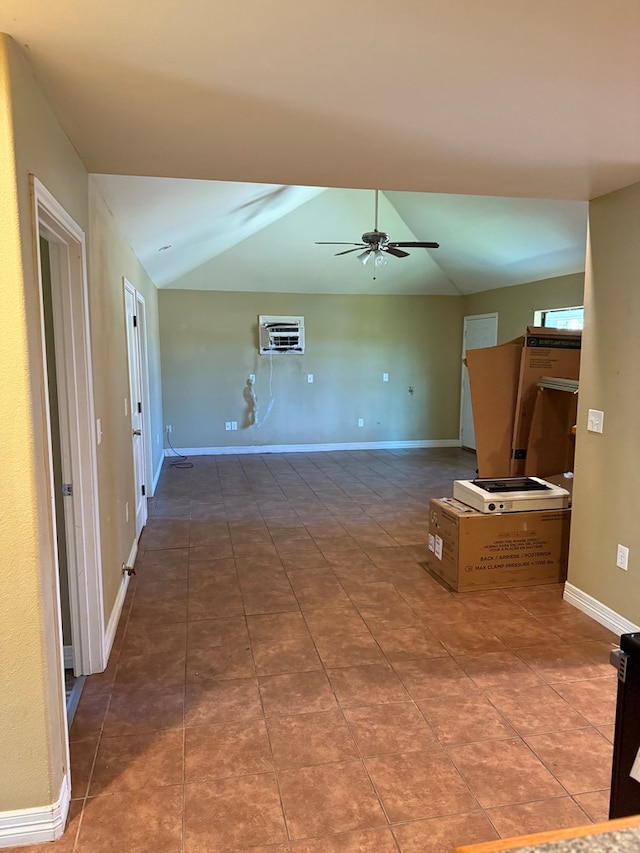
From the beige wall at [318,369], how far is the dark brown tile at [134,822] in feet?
20.5

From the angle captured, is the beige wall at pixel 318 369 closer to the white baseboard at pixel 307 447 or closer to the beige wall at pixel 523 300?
the white baseboard at pixel 307 447

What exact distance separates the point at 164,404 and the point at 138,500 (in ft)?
11.0

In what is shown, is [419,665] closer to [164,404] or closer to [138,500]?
[138,500]

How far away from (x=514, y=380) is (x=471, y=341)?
439 centimetres

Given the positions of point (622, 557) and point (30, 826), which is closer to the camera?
point (30, 826)

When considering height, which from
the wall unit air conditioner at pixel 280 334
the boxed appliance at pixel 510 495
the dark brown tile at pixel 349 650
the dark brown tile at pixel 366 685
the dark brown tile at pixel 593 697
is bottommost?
the dark brown tile at pixel 593 697

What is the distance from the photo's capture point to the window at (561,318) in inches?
236

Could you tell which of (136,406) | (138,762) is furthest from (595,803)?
(136,406)

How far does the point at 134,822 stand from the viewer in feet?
5.79

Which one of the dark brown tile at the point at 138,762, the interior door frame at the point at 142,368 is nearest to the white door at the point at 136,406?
the interior door frame at the point at 142,368

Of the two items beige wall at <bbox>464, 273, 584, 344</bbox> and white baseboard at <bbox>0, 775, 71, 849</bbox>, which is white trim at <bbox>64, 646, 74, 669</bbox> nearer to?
white baseboard at <bbox>0, 775, 71, 849</bbox>

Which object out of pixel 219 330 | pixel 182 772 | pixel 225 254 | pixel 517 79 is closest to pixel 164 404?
pixel 219 330

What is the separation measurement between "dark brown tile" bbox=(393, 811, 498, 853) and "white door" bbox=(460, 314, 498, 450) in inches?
249

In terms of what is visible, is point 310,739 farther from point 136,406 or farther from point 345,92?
point 136,406
